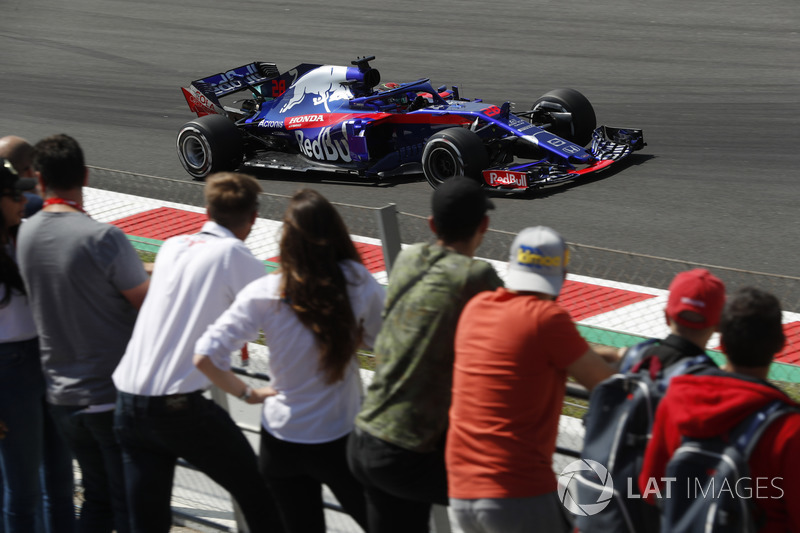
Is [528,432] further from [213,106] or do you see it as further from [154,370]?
[213,106]

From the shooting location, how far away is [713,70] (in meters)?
14.5

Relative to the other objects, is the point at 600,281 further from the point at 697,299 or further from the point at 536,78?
the point at 536,78

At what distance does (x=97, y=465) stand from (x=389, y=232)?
1394 millimetres

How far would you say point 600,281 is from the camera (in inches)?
271

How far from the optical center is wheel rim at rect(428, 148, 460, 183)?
396 inches

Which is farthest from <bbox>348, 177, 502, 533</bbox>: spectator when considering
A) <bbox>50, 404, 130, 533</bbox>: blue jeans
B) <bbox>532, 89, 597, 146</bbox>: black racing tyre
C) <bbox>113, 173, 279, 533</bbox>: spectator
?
<bbox>532, 89, 597, 146</bbox>: black racing tyre

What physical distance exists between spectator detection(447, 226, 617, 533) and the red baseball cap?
26 cm

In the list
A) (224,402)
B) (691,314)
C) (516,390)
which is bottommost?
(224,402)

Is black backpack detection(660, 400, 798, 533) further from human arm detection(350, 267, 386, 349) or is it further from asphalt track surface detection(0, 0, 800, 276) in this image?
asphalt track surface detection(0, 0, 800, 276)

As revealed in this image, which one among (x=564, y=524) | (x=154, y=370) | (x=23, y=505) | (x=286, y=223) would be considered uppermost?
(x=286, y=223)

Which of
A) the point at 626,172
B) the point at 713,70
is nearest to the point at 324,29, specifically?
the point at 713,70

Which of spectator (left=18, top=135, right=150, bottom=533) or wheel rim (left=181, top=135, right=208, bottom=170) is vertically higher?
spectator (left=18, top=135, right=150, bottom=533)

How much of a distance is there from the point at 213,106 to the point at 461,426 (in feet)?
31.3

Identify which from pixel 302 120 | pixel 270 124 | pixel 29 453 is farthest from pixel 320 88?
pixel 29 453
